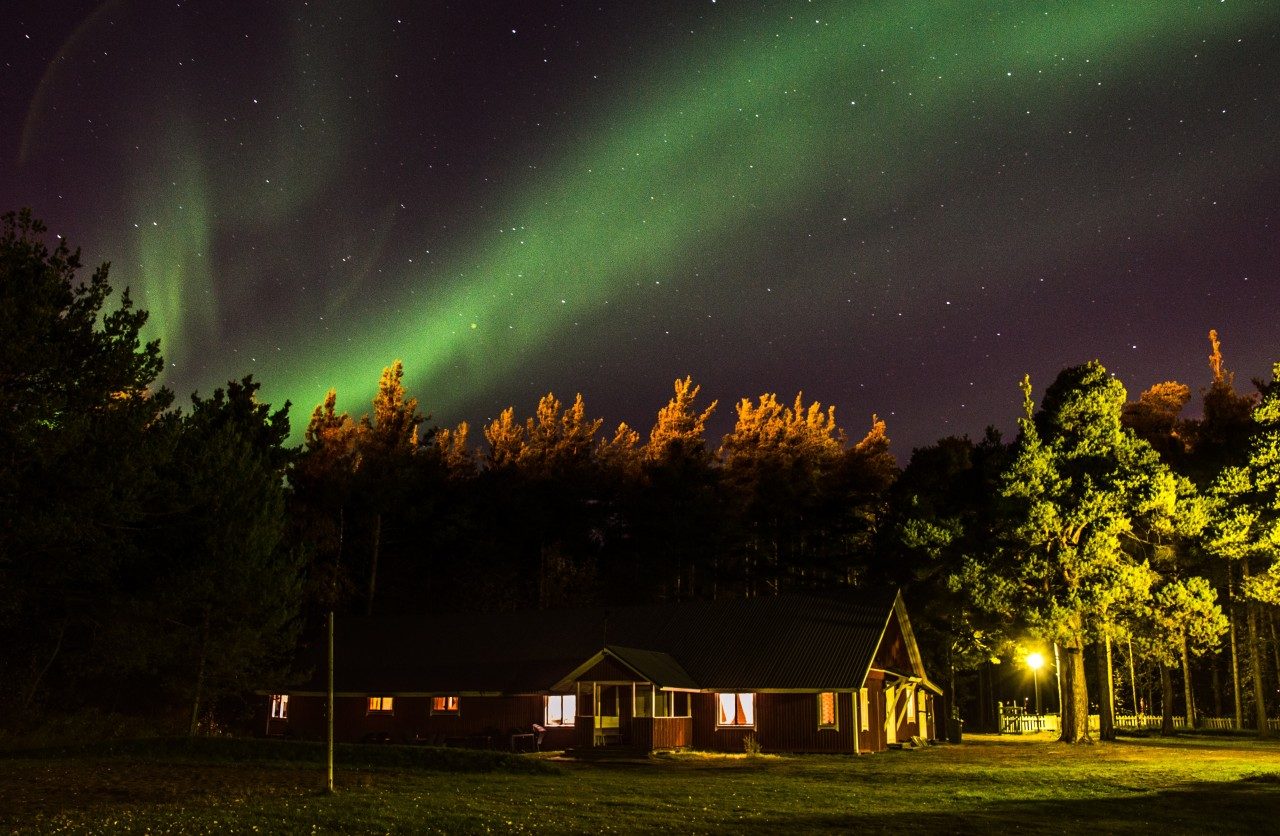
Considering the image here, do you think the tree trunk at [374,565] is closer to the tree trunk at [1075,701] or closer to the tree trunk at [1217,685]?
the tree trunk at [1075,701]

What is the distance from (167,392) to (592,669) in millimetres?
17287

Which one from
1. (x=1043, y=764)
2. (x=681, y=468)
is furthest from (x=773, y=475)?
(x=1043, y=764)

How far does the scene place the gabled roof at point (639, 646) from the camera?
3981 centimetres

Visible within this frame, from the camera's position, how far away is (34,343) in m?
27.4

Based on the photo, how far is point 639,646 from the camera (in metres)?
44.4

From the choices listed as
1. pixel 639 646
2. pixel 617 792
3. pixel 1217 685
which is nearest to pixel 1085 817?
pixel 617 792

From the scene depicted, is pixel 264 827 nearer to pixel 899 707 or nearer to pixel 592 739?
pixel 592 739

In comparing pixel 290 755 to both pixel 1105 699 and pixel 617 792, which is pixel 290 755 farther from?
pixel 1105 699

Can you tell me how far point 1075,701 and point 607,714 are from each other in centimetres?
1716

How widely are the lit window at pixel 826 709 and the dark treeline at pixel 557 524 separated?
644 cm

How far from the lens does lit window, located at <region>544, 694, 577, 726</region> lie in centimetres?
4128

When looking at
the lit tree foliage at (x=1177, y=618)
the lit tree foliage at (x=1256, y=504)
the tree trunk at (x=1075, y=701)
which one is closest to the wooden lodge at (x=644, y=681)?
the tree trunk at (x=1075, y=701)

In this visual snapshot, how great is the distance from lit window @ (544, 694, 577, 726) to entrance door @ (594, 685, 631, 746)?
74.7 inches

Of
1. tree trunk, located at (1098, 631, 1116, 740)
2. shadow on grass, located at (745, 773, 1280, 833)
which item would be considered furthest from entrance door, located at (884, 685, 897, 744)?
shadow on grass, located at (745, 773, 1280, 833)
